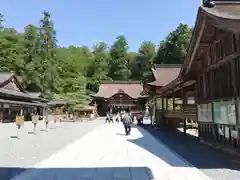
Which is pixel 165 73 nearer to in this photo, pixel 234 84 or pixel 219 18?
pixel 234 84

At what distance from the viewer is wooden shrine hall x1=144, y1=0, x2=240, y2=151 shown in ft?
24.2

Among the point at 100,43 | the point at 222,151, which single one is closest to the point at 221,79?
the point at 222,151

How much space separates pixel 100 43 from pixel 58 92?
29.6 meters

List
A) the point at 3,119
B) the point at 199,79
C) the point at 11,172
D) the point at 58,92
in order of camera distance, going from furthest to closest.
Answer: the point at 58,92, the point at 3,119, the point at 199,79, the point at 11,172

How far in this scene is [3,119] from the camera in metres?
28.5

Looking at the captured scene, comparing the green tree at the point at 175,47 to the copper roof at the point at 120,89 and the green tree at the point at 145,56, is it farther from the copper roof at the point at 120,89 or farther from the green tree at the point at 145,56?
the copper roof at the point at 120,89

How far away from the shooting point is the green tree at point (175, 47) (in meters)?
52.7

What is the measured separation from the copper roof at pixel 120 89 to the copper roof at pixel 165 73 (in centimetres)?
1850

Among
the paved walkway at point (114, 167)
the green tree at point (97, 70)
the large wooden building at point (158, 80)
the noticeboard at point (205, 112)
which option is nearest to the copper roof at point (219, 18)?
the noticeboard at point (205, 112)

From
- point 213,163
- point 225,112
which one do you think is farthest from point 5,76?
point 213,163

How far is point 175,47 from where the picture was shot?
5366 centimetres

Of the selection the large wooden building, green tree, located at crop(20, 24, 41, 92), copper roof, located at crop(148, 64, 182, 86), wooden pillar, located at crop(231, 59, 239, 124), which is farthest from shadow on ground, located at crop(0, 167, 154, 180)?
green tree, located at crop(20, 24, 41, 92)

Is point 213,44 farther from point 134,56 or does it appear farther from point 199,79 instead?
point 134,56

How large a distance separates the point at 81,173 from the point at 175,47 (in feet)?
165
